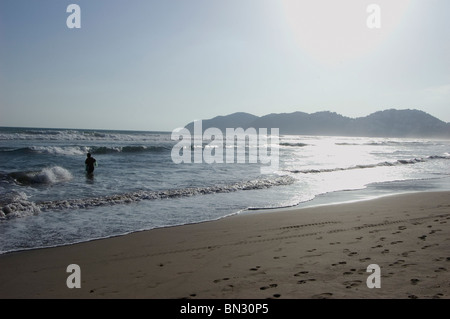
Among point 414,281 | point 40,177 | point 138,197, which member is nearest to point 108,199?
point 138,197

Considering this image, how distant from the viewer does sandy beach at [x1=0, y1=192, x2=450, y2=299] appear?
14.1 feet

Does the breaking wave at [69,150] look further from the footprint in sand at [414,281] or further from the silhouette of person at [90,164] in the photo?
the footprint in sand at [414,281]

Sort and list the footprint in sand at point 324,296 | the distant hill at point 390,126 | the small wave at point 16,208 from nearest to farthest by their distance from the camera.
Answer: the footprint in sand at point 324,296, the small wave at point 16,208, the distant hill at point 390,126

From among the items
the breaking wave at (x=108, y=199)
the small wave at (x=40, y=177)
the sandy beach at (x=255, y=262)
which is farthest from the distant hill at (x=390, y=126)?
the sandy beach at (x=255, y=262)

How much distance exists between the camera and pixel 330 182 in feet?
56.7

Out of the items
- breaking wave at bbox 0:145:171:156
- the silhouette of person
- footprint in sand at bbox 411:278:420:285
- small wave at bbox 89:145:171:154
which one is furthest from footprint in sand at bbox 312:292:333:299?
small wave at bbox 89:145:171:154

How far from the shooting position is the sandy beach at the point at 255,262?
429cm

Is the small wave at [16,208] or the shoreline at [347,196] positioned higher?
the small wave at [16,208]

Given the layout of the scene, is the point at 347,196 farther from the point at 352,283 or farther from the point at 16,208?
the point at 16,208

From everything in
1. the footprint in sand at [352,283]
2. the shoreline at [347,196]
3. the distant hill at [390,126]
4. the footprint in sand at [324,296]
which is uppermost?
the distant hill at [390,126]

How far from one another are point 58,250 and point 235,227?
3971 millimetres

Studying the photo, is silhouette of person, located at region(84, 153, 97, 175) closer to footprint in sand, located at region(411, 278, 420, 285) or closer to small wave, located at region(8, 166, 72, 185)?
small wave, located at region(8, 166, 72, 185)
